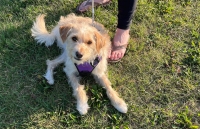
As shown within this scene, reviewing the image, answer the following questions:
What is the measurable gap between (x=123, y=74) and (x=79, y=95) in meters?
0.68

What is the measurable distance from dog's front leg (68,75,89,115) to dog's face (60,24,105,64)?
0.38 meters

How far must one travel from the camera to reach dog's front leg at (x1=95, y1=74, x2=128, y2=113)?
123 inches

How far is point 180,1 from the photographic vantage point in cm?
425

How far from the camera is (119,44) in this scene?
365 cm

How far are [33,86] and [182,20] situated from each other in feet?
7.46

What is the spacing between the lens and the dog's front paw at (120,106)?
3.12 metres

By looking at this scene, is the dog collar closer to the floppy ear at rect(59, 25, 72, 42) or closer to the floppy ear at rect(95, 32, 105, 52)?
the floppy ear at rect(95, 32, 105, 52)

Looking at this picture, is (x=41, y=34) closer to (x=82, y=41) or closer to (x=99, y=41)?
(x=82, y=41)

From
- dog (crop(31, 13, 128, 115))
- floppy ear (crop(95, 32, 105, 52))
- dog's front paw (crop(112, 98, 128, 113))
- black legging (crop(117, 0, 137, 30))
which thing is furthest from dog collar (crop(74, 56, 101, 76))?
black legging (crop(117, 0, 137, 30))

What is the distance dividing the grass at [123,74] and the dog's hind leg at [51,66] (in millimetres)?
68

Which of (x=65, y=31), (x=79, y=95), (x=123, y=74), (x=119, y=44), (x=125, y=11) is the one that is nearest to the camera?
(x=65, y=31)

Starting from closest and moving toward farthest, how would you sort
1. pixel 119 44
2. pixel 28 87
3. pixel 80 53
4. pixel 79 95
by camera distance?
pixel 80 53, pixel 79 95, pixel 28 87, pixel 119 44

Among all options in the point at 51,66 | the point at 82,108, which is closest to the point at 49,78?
the point at 51,66

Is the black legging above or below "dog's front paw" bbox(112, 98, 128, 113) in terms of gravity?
above
